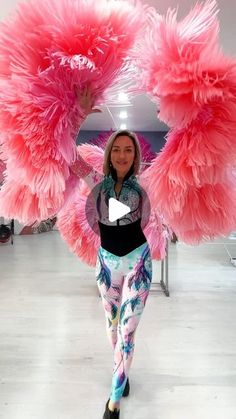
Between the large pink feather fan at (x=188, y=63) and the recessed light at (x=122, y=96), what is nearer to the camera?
the large pink feather fan at (x=188, y=63)

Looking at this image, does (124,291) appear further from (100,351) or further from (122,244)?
(100,351)

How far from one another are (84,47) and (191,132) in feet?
1.34

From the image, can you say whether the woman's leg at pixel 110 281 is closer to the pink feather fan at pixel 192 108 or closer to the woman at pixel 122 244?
the woman at pixel 122 244

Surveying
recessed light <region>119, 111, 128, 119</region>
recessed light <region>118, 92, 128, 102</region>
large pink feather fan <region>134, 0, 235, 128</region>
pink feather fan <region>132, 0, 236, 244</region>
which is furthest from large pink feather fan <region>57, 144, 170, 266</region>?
recessed light <region>119, 111, 128, 119</region>

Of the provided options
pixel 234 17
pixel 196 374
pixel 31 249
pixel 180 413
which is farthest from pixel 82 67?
pixel 31 249

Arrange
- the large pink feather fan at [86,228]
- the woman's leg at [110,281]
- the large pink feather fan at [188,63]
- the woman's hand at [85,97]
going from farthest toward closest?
the large pink feather fan at [86,228], the woman's leg at [110,281], the woman's hand at [85,97], the large pink feather fan at [188,63]

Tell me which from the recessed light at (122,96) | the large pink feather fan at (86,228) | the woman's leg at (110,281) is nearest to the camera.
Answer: the recessed light at (122,96)
